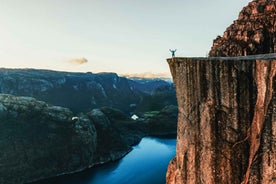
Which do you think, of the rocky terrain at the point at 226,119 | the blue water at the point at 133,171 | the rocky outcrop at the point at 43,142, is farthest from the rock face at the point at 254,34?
the rocky terrain at the point at 226,119

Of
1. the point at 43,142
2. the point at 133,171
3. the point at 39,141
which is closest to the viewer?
the point at 39,141

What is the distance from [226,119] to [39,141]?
90699 mm

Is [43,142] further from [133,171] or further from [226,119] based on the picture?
[226,119]

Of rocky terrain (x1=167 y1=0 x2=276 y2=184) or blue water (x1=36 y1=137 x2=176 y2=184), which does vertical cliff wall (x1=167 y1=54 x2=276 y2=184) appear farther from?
blue water (x1=36 y1=137 x2=176 y2=184)

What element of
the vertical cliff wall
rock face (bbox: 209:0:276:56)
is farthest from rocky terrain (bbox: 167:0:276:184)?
rock face (bbox: 209:0:276:56)

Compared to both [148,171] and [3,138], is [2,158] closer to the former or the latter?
[3,138]

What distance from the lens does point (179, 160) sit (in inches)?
821

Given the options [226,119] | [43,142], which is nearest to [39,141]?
[43,142]

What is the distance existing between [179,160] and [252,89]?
801cm

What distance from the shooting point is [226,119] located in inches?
680

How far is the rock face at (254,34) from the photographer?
86.0 m

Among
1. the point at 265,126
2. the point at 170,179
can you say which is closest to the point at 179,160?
the point at 170,179

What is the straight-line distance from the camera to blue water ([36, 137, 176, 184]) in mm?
90025

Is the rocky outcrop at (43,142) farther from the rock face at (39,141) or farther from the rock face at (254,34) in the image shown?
the rock face at (254,34)
